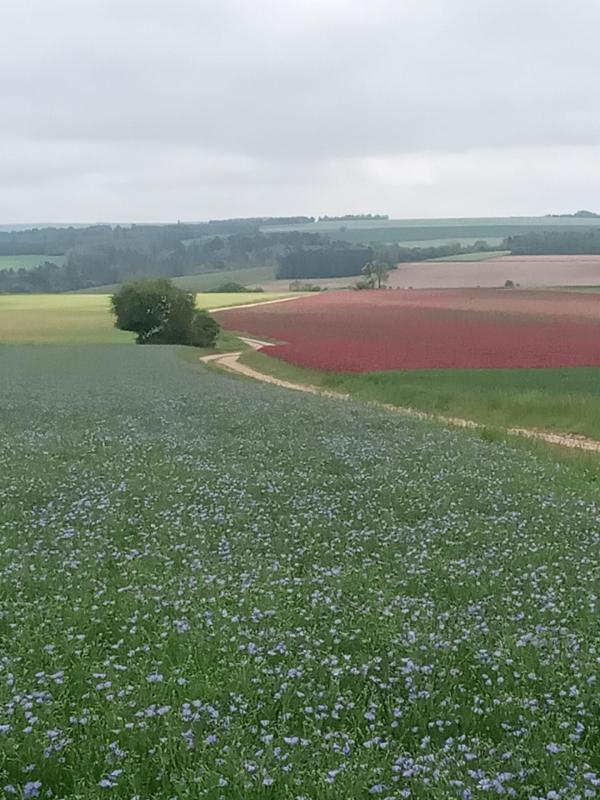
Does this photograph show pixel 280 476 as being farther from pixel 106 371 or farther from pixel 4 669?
pixel 106 371

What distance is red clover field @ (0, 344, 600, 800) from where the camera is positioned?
5.31 metres

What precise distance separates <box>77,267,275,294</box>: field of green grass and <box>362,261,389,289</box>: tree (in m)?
23.6

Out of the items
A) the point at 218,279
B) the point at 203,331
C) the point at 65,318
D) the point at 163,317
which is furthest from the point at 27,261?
the point at 203,331

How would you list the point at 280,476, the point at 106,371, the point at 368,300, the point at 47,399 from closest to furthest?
the point at 280,476, the point at 47,399, the point at 106,371, the point at 368,300

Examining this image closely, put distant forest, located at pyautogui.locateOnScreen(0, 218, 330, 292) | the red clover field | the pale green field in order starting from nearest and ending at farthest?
the red clover field, the pale green field, distant forest, located at pyautogui.locateOnScreen(0, 218, 330, 292)

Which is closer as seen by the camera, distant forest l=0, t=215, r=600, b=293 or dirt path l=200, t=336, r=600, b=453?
dirt path l=200, t=336, r=600, b=453

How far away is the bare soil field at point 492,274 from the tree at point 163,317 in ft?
169

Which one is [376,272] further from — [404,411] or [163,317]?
[404,411]

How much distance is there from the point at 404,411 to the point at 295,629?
26955 mm

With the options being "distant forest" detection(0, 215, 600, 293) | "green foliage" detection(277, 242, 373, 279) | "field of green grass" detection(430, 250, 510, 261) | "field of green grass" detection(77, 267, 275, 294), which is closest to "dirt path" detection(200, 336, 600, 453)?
"field of green grass" detection(77, 267, 275, 294)

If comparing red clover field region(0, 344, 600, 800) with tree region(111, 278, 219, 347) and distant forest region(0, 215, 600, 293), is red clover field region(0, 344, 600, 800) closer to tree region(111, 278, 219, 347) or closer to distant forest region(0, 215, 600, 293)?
tree region(111, 278, 219, 347)

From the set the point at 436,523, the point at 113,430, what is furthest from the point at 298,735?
the point at 113,430

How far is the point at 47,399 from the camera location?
2834cm

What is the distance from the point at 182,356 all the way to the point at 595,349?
29.0 m
